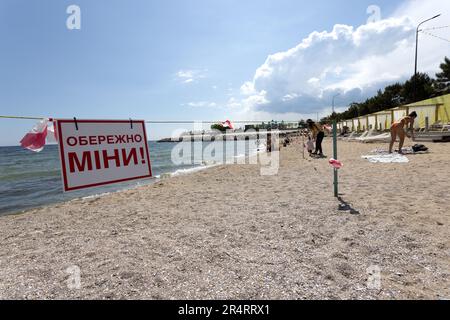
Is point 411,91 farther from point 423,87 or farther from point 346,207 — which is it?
point 346,207

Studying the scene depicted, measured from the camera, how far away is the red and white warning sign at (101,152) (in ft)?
9.75

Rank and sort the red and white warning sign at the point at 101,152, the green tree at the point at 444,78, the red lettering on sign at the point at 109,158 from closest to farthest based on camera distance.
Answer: the red and white warning sign at the point at 101,152 → the red lettering on sign at the point at 109,158 → the green tree at the point at 444,78

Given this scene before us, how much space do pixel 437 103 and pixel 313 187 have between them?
19597mm

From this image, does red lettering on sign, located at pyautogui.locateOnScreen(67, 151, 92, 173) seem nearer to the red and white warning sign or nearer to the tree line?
the red and white warning sign

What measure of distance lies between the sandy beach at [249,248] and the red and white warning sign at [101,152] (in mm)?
1122

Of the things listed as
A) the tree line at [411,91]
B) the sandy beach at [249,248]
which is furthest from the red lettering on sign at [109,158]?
the tree line at [411,91]

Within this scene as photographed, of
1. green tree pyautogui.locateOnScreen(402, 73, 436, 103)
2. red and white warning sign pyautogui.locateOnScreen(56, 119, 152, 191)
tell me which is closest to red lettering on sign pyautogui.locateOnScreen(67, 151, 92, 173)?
red and white warning sign pyautogui.locateOnScreen(56, 119, 152, 191)

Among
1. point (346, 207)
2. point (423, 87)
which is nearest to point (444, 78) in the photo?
point (423, 87)

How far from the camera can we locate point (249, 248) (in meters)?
3.53

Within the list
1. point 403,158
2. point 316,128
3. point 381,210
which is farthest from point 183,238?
point 316,128

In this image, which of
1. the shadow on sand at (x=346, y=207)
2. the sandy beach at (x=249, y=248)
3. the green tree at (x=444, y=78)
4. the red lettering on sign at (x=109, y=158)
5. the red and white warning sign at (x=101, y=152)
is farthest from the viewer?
the green tree at (x=444, y=78)

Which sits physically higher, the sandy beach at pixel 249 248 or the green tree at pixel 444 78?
the green tree at pixel 444 78

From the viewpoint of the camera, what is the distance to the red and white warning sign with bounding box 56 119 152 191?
117 inches

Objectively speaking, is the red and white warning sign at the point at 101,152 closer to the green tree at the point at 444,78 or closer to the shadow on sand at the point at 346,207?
the shadow on sand at the point at 346,207
